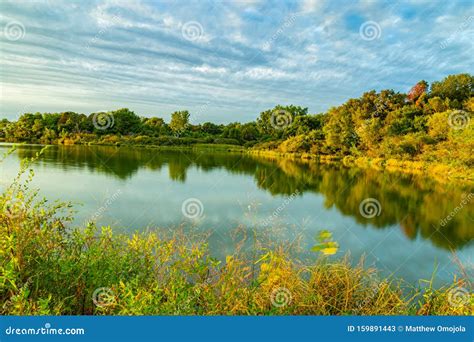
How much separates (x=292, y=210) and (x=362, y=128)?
67.8ft

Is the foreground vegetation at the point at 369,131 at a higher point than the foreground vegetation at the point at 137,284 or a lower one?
higher

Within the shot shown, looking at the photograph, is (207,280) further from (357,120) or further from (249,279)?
(357,120)

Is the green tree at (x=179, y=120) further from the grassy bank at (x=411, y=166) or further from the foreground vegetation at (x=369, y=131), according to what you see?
the grassy bank at (x=411, y=166)

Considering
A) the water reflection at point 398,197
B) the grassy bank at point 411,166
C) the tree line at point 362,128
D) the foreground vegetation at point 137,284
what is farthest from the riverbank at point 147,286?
the tree line at point 362,128

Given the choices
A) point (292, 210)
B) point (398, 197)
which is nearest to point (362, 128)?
point (398, 197)

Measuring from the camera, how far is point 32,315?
2.19 metres

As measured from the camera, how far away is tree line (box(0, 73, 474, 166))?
23.2m

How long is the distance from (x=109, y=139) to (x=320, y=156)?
22.7m

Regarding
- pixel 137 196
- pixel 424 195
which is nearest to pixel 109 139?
pixel 137 196

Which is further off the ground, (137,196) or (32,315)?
(32,315)

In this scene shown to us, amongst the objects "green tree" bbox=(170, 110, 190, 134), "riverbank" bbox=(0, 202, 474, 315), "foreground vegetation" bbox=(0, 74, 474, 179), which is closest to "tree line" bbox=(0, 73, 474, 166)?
"foreground vegetation" bbox=(0, 74, 474, 179)

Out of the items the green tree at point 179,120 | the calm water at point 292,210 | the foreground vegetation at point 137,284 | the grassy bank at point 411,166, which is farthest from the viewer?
the green tree at point 179,120

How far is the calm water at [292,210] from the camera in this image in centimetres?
668

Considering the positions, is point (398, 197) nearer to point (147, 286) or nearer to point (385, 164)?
point (147, 286)
